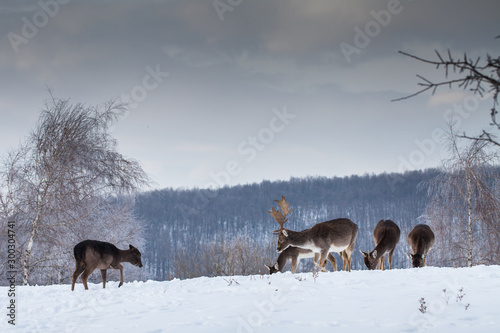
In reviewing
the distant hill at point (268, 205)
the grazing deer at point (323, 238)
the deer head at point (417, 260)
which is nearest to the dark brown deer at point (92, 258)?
the grazing deer at point (323, 238)

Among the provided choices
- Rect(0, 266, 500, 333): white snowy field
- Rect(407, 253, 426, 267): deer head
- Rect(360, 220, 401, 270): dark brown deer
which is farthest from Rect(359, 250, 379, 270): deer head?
Rect(0, 266, 500, 333): white snowy field

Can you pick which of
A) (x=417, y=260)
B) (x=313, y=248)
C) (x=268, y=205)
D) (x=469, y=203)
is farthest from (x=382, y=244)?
(x=268, y=205)

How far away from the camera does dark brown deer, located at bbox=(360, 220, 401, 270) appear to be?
12469 mm

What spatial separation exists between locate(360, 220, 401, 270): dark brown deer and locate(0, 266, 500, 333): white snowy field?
271cm

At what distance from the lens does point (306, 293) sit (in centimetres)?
744

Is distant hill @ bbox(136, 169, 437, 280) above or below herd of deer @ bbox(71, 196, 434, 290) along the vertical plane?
above

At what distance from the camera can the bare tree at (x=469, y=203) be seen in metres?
15.6

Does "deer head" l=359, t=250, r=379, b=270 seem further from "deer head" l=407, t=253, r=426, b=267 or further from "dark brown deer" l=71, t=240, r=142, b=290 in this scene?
"dark brown deer" l=71, t=240, r=142, b=290

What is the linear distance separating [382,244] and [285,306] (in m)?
7.42

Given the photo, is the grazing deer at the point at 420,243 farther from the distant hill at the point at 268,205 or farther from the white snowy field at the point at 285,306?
the distant hill at the point at 268,205

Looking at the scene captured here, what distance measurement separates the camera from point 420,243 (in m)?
14.0

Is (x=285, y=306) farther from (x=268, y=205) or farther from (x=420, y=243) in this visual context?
(x=268, y=205)

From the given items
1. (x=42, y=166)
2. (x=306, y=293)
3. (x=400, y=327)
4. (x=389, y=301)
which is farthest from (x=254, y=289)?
(x=42, y=166)

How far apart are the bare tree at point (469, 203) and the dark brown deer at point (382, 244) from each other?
4050 mm
